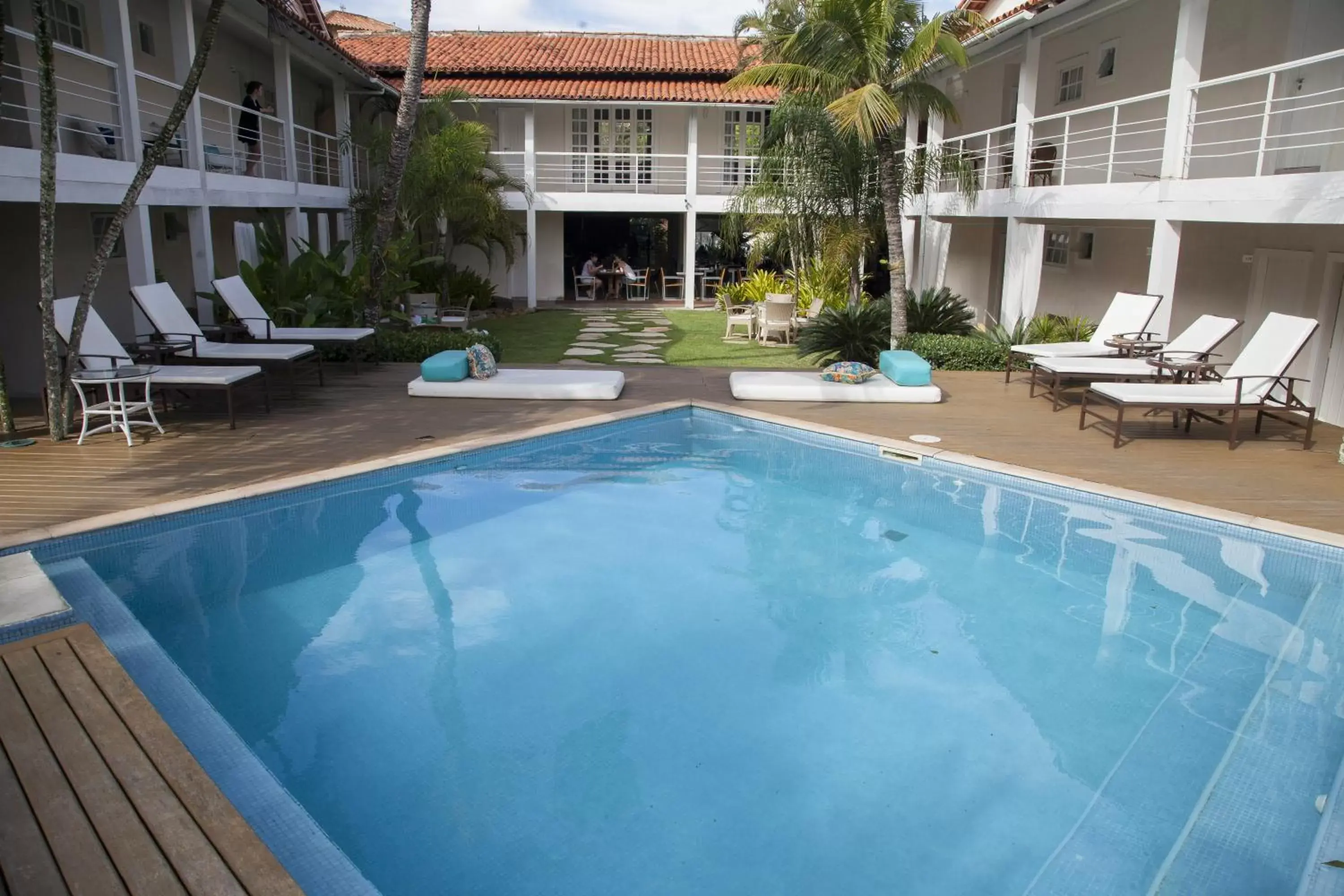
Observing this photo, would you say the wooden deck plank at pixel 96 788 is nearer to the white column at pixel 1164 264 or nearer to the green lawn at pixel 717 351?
the green lawn at pixel 717 351

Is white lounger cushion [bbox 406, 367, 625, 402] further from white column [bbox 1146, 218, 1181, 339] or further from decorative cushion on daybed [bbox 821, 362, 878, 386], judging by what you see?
white column [bbox 1146, 218, 1181, 339]

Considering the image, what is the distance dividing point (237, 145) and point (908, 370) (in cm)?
1152

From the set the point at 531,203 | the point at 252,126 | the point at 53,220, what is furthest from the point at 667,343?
the point at 53,220

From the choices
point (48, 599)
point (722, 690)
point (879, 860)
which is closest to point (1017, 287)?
point (722, 690)

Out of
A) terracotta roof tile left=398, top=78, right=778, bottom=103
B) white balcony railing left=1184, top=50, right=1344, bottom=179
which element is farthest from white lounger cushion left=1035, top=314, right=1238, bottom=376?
terracotta roof tile left=398, top=78, right=778, bottom=103

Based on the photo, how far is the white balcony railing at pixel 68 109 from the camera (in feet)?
35.5

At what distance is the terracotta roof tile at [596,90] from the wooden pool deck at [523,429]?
13.1 metres

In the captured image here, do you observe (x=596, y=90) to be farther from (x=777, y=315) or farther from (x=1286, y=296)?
(x=1286, y=296)

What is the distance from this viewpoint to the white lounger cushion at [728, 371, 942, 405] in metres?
11.1

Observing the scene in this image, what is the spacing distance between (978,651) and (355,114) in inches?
872

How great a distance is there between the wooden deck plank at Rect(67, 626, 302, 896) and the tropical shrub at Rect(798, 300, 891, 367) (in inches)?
433

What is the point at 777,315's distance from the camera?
16.9 m

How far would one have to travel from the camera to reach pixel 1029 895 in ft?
12.2

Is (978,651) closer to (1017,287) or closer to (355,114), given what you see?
(1017,287)
